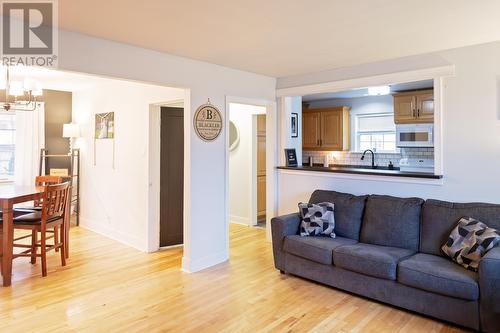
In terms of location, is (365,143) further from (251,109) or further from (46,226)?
(46,226)

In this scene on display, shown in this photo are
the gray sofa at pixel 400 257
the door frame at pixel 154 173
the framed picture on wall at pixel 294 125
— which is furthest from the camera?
the framed picture on wall at pixel 294 125

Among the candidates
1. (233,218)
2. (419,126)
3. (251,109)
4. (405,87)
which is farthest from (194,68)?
(419,126)

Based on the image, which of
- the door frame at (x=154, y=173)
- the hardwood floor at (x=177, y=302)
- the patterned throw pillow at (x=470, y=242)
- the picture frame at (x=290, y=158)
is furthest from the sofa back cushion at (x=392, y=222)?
the door frame at (x=154, y=173)

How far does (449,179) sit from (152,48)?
3.32m

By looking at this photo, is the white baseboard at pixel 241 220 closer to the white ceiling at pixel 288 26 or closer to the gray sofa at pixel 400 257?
the gray sofa at pixel 400 257

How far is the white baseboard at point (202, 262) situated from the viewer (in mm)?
3900

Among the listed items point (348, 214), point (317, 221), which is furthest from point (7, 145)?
point (348, 214)

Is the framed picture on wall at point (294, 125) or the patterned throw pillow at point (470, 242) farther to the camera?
the framed picture on wall at point (294, 125)

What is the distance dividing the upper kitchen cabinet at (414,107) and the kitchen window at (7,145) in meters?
6.89

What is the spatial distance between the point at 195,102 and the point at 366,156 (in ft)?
15.5

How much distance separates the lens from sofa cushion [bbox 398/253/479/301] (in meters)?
2.57

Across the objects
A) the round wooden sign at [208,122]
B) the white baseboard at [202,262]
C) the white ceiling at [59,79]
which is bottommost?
the white baseboard at [202,262]

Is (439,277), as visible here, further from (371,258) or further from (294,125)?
(294,125)

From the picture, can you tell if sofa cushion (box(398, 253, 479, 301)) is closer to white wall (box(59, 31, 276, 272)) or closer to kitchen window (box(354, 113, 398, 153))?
white wall (box(59, 31, 276, 272))
